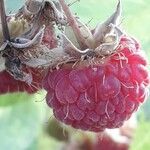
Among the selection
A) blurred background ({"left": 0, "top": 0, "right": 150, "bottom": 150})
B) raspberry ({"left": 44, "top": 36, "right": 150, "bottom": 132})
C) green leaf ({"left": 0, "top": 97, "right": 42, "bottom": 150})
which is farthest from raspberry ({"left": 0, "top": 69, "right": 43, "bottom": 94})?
green leaf ({"left": 0, "top": 97, "right": 42, "bottom": 150})

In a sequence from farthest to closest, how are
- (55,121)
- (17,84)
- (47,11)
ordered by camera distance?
(55,121), (17,84), (47,11)

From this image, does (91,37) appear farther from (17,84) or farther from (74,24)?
(17,84)

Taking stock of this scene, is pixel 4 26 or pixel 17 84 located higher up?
pixel 4 26

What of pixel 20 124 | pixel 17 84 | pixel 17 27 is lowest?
pixel 20 124

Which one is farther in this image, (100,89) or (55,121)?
(55,121)

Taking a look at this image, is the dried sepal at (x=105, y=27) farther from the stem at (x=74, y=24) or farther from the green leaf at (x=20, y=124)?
the green leaf at (x=20, y=124)

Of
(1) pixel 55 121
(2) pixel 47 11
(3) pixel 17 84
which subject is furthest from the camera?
(1) pixel 55 121

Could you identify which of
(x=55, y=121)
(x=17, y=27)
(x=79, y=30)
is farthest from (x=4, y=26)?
(x=55, y=121)

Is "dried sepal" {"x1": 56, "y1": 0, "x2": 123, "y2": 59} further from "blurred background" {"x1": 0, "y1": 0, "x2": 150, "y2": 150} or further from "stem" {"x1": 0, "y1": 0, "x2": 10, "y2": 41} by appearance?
"blurred background" {"x1": 0, "y1": 0, "x2": 150, "y2": 150}
